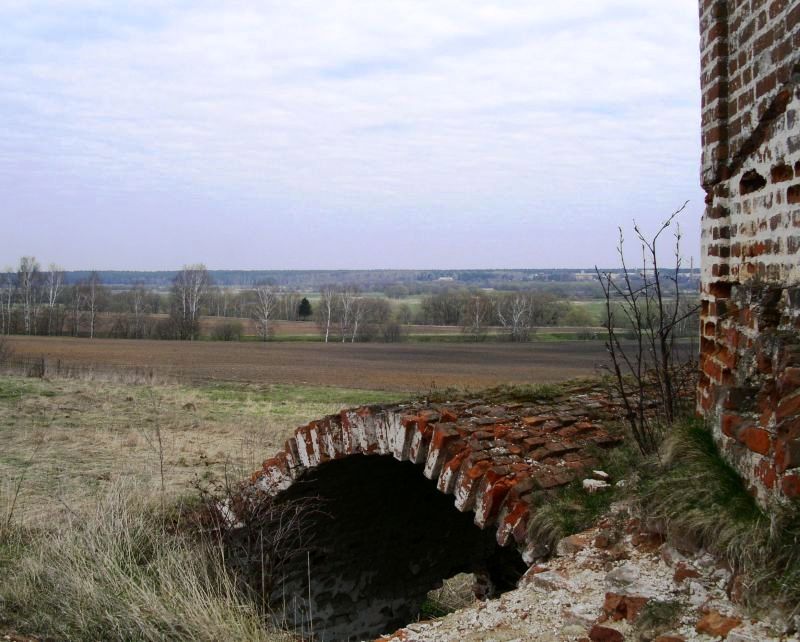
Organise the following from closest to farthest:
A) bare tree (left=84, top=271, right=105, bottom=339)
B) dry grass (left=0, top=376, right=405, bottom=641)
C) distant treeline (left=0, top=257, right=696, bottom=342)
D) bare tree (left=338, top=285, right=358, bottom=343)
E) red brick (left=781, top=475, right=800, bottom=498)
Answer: red brick (left=781, top=475, right=800, bottom=498), dry grass (left=0, top=376, right=405, bottom=641), distant treeline (left=0, top=257, right=696, bottom=342), bare tree (left=84, top=271, right=105, bottom=339), bare tree (left=338, top=285, right=358, bottom=343)

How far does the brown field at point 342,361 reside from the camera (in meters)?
26.1

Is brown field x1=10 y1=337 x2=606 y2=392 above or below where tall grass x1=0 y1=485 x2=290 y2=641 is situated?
below

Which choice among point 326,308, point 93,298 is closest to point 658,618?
point 93,298

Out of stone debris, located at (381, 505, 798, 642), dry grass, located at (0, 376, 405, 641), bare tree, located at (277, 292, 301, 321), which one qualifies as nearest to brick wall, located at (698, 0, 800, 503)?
stone debris, located at (381, 505, 798, 642)

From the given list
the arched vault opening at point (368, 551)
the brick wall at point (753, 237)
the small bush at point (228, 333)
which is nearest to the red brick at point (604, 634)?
the brick wall at point (753, 237)

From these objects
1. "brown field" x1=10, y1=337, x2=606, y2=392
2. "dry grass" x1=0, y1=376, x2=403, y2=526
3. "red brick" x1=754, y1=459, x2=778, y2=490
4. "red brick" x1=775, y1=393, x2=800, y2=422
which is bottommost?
"brown field" x1=10, y1=337, x2=606, y2=392

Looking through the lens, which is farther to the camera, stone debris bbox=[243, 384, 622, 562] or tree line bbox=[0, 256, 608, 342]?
tree line bbox=[0, 256, 608, 342]

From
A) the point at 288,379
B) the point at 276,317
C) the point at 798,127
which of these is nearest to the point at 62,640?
the point at 798,127

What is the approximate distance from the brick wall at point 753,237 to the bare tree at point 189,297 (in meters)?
51.3

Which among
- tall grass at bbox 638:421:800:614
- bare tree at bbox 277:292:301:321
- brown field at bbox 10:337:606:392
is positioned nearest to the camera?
tall grass at bbox 638:421:800:614

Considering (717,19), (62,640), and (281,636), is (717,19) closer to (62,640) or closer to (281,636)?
(281,636)

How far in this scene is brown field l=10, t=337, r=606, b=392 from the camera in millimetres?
26144

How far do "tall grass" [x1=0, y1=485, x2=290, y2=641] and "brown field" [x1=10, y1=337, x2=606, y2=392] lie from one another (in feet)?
50.0

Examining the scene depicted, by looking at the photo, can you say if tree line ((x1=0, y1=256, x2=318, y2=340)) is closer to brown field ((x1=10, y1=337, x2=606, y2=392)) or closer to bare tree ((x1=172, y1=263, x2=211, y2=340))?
bare tree ((x1=172, y1=263, x2=211, y2=340))
